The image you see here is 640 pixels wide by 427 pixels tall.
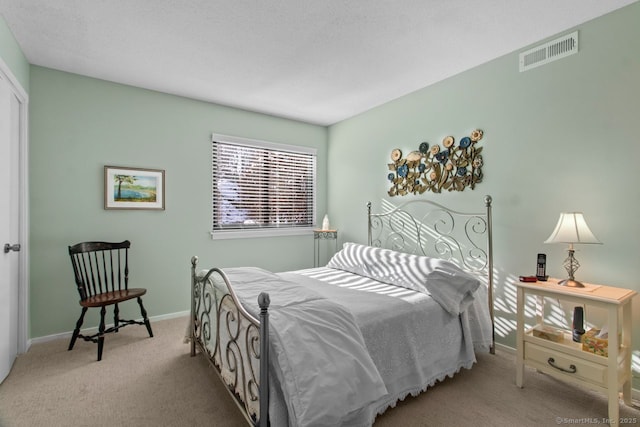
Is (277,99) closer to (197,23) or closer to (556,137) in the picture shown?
(197,23)

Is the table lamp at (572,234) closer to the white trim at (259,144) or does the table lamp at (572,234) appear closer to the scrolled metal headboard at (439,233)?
the scrolled metal headboard at (439,233)

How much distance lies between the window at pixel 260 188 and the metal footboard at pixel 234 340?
4.78 ft

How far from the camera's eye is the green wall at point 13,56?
87.5 inches

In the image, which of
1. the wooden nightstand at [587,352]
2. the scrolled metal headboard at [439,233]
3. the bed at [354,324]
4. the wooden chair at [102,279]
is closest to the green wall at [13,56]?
the wooden chair at [102,279]

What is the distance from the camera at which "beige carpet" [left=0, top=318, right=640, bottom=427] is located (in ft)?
6.20

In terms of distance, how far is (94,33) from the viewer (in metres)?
2.39

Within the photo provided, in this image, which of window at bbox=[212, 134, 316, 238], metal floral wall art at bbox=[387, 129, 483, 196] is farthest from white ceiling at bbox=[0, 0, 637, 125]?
window at bbox=[212, 134, 316, 238]

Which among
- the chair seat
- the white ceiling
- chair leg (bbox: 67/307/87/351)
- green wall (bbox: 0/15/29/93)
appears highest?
the white ceiling

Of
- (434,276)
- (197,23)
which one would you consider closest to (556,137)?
(434,276)

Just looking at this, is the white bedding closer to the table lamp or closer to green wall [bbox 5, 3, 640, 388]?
the table lamp

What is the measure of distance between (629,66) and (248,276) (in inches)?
120

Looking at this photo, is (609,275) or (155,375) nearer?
(609,275)

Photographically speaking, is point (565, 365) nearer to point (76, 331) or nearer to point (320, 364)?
point (320, 364)

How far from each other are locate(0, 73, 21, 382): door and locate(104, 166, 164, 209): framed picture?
687mm
